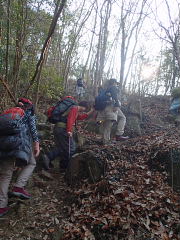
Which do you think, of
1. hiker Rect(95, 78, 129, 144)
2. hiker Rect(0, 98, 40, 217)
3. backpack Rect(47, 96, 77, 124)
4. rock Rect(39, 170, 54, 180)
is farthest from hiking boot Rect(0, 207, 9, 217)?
hiker Rect(95, 78, 129, 144)

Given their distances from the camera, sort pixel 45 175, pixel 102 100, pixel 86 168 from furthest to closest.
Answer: pixel 102 100, pixel 45 175, pixel 86 168

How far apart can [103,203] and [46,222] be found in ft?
3.45

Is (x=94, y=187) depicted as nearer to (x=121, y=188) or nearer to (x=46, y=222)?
(x=121, y=188)

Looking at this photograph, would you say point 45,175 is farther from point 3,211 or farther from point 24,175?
point 3,211

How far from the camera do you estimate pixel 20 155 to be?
3.60 metres

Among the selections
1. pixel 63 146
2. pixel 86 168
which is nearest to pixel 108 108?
pixel 63 146

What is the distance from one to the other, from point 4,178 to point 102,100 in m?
4.07

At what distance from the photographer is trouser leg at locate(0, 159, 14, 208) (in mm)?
3547

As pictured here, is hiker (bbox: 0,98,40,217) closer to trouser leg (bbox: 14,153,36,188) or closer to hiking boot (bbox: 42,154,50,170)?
trouser leg (bbox: 14,153,36,188)

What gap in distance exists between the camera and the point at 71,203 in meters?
4.20

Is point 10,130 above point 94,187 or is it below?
above

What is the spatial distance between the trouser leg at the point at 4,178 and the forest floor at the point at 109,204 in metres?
0.32

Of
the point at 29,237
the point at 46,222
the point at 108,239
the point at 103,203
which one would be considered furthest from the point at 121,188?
the point at 29,237

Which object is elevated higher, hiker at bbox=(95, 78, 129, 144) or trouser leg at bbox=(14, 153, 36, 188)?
hiker at bbox=(95, 78, 129, 144)
